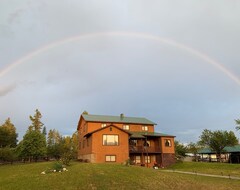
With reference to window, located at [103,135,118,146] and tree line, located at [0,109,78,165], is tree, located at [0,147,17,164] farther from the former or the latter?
window, located at [103,135,118,146]

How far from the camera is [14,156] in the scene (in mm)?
48281

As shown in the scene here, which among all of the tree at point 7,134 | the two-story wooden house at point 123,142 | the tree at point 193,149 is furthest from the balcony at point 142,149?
the tree at point 7,134

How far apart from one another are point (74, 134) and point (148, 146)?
4042 cm

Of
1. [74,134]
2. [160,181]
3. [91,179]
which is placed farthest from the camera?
[74,134]

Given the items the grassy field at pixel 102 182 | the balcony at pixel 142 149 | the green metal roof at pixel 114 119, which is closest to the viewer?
the grassy field at pixel 102 182

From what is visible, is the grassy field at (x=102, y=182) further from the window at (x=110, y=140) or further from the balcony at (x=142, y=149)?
the balcony at (x=142, y=149)

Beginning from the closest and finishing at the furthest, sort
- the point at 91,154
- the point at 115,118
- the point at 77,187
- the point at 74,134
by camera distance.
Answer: the point at 77,187 → the point at 91,154 → the point at 115,118 → the point at 74,134

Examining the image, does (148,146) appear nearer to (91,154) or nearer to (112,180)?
(91,154)

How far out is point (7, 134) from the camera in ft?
246

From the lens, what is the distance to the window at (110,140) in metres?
39.1

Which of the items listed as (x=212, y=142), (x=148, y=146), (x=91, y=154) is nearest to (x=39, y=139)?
(x=91, y=154)

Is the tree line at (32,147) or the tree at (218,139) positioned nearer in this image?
the tree line at (32,147)

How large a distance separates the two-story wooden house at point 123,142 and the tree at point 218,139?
17591 millimetres

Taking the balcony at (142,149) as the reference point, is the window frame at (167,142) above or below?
above
